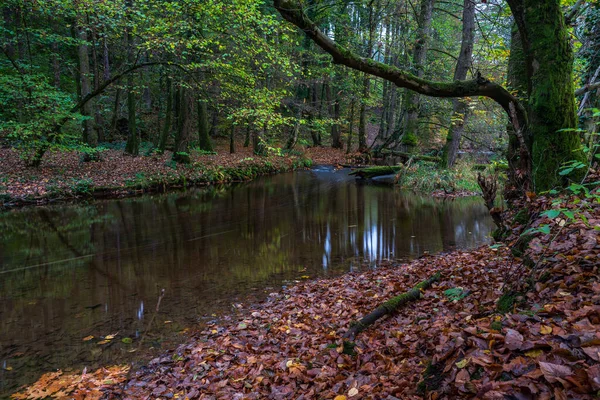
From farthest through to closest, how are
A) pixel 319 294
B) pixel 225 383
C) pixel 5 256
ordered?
pixel 5 256 < pixel 319 294 < pixel 225 383

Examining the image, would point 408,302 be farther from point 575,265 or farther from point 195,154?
point 195,154

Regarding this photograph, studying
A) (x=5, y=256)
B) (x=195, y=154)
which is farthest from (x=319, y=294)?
(x=195, y=154)

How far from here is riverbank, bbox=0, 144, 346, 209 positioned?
44.6ft

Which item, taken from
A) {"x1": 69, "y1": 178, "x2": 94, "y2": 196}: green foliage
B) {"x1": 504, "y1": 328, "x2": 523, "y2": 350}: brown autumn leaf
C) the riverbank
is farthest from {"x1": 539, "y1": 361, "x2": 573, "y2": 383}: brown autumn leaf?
{"x1": 69, "y1": 178, "x2": 94, "y2": 196}: green foliage

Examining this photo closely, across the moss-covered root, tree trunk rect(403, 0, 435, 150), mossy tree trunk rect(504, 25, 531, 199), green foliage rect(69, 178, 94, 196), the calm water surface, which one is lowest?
the calm water surface

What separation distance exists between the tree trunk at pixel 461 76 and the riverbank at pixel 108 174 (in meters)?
10.9

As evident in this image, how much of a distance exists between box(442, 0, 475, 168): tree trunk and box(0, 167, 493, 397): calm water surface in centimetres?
357

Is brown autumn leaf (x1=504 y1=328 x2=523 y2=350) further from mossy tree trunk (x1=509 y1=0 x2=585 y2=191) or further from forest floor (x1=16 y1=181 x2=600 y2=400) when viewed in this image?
mossy tree trunk (x1=509 y1=0 x2=585 y2=191)

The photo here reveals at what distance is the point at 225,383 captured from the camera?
3.74 m

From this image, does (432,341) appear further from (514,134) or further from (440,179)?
(440,179)

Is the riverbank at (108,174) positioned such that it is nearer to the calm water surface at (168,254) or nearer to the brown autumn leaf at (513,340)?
the calm water surface at (168,254)

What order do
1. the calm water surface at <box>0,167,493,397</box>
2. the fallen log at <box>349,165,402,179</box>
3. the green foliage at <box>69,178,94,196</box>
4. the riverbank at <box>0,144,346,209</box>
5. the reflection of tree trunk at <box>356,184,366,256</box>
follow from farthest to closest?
the fallen log at <box>349,165,402,179</box> < the green foliage at <box>69,178,94,196</box> < the riverbank at <box>0,144,346,209</box> < the reflection of tree trunk at <box>356,184,366,256</box> < the calm water surface at <box>0,167,493,397</box>

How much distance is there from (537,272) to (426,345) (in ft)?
3.92

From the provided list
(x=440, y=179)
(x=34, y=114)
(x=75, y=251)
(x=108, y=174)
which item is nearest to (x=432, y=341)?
(x=75, y=251)
